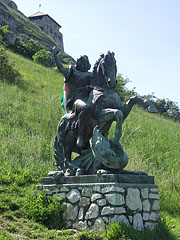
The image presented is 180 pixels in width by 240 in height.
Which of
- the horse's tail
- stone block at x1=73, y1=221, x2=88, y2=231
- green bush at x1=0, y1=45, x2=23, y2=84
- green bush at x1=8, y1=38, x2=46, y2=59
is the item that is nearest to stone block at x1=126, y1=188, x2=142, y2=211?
stone block at x1=73, y1=221, x2=88, y2=231

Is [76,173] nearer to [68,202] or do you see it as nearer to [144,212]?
[68,202]

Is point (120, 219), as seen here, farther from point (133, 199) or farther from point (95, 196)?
A: point (95, 196)

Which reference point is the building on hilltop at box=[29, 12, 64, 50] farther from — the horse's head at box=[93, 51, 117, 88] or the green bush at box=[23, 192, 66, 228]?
the green bush at box=[23, 192, 66, 228]

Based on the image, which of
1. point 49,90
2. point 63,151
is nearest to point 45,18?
point 49,90

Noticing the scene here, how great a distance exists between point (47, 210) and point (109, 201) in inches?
44.7

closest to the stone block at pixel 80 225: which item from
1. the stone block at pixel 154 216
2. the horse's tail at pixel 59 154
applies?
the stone block at pixel 154 216

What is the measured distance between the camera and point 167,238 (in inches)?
201

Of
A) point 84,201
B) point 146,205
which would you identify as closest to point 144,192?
point 146,205

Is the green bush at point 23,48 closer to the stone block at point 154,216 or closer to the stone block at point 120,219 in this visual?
the stone block at point 154,216

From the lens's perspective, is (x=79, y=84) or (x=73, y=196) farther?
(x=79, y=84)

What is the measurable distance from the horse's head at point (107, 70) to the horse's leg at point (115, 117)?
0.52 metres

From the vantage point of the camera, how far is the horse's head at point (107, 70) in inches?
230

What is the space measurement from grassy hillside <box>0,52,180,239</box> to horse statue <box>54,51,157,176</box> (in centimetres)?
119

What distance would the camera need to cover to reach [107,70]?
588cm
